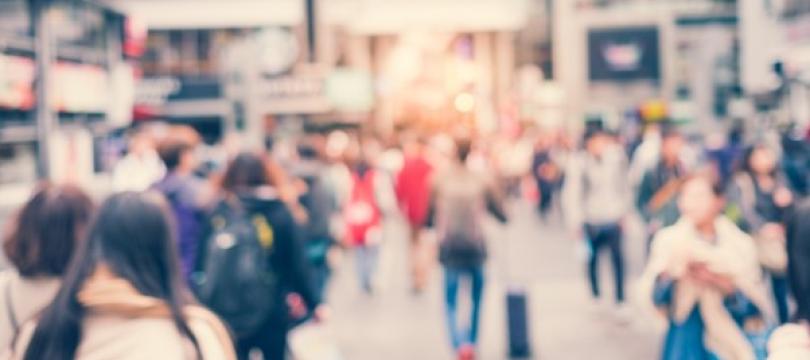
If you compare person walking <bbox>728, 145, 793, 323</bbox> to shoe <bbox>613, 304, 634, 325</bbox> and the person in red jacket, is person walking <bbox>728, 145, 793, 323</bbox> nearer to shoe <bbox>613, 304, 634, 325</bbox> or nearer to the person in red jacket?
shoe <bbox>613, 304, 634, 325</bbox>

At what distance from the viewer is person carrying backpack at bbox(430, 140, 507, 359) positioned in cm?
841

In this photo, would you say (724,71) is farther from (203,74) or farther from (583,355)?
(583,355)

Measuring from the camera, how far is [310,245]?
9719mm

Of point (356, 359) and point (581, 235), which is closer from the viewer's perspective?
point (356, 359)

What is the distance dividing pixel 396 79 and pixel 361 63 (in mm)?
2007

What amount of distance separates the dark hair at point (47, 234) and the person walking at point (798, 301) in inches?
79.0

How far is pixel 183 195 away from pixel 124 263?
385 cm

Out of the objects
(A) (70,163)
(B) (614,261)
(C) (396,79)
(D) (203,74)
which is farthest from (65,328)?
(C) (396,79)

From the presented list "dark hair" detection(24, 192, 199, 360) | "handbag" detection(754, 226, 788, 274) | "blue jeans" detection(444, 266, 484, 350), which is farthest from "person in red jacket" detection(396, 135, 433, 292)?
"dark hair" detection(24, 192, 199, 360)

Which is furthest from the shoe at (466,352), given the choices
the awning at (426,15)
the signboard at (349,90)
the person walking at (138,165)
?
the awning at (426,15)

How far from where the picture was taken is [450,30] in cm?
5350

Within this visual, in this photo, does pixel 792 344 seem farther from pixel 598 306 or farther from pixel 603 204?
pixel 598 306

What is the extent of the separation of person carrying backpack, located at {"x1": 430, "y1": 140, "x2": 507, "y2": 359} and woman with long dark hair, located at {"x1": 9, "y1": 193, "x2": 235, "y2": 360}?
5.29m

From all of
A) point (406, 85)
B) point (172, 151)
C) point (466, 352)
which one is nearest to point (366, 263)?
point (466, 352)
